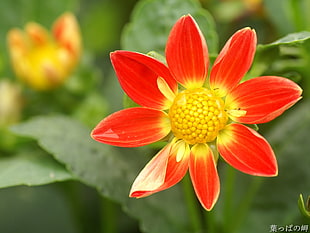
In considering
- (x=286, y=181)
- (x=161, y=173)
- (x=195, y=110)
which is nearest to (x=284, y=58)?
(x=286, y=181)

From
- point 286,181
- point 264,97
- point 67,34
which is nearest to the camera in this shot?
point 264,97

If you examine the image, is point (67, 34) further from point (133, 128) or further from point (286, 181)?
point (286, 181)

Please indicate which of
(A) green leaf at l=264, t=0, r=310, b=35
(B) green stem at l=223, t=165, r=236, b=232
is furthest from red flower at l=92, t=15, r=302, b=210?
(A) green leaf at l=264, t=0, r=310, b=35

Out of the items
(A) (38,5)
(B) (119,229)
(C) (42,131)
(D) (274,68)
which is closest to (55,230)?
(B) (119,229)

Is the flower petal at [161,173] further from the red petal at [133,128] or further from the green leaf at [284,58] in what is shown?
the green leaf at [284,58]

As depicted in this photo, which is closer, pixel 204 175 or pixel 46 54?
pixel 204 175

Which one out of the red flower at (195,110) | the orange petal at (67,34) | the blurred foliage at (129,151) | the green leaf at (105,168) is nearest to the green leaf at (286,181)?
the blurred foliage at (129,151)

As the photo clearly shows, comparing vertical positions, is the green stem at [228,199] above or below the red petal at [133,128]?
below
